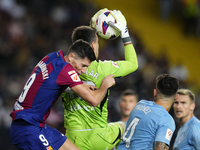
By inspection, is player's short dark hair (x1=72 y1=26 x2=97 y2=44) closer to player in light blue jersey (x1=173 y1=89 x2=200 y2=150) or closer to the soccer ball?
the soccer ball

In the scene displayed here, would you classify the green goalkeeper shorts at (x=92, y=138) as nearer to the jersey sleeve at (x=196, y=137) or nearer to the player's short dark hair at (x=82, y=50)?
the player's short dark hair at (x=82, y=50)

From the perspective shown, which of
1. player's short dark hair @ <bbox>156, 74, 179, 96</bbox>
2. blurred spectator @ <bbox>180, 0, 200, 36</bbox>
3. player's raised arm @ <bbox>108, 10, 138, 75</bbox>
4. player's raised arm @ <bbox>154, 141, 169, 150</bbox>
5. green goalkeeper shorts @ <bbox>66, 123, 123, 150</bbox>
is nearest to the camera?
player's raised arm @ <bbox>154, 141, 169, 150</bbox>

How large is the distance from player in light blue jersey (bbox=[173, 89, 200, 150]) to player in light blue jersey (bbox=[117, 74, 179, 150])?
2.52 ft

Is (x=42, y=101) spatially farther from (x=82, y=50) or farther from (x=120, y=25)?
(x=120, y=25)

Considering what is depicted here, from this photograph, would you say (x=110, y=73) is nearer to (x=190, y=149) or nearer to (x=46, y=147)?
(x=46, y=147)

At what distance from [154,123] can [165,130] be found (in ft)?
0.55

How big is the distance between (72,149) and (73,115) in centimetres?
60

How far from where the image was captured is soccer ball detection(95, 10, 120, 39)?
4363mm

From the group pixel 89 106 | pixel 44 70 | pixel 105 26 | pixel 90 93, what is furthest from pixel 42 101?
pixel 105 26

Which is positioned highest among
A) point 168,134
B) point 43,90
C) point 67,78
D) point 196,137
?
point 67,78

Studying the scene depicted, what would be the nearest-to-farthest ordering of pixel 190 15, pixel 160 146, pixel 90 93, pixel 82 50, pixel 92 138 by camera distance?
pixel 160 146 → pixel 90 93 → pixel 82 50 → pixel 92 138 → pixel 190 15

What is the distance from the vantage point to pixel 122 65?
426cm

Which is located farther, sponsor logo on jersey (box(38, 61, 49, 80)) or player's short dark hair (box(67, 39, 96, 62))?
player's short dark hair (box(67, 39, 96, 62))

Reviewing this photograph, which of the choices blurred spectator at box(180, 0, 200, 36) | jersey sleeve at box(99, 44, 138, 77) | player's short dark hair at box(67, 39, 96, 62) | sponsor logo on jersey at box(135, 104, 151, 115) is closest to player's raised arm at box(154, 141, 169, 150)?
sponsor logo on jersey at box(135, 104, 151, 115)
